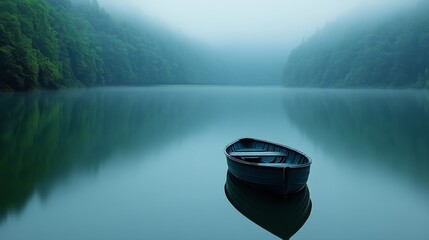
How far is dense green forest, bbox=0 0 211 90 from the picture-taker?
52156mm

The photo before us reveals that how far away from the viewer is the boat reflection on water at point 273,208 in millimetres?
9516

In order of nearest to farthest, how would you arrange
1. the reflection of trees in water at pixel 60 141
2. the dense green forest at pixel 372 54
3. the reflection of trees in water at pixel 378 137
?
the reflection of trees in water at pixel 60 141, the reflection of trees in water at pixel 378 137, the dense green forest at pixel 372 54

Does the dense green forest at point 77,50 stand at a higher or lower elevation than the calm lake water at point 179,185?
lower

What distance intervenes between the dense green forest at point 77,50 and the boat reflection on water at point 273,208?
48439 millimetres

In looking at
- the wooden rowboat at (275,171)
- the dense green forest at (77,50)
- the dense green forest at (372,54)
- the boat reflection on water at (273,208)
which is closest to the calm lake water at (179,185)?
the boat reflection on water at (273,208)

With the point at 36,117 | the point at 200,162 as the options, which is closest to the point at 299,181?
the point at 200,162

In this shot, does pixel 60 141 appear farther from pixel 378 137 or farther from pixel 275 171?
pixel 378 137

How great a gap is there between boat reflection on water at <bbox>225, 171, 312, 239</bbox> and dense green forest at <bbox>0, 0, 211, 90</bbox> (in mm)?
48439

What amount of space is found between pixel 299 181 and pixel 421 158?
10826 millimetres

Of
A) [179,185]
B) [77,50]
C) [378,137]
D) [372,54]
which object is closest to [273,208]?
[179,185]

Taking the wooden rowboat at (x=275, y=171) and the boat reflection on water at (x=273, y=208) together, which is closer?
the boat reflection on water at (x=273, y=208)

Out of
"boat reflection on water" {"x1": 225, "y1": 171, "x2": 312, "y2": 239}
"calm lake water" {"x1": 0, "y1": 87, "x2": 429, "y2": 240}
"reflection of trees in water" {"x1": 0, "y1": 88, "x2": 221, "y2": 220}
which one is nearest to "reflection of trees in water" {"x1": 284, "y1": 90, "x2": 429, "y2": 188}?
"calm lake water" {"x1": 0, "y1": 87, "x2": 429, "y2": 240}

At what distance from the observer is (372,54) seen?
11650 cm

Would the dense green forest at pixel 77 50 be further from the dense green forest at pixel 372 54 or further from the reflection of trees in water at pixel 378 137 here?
the dense green forest at pixel 372 54
